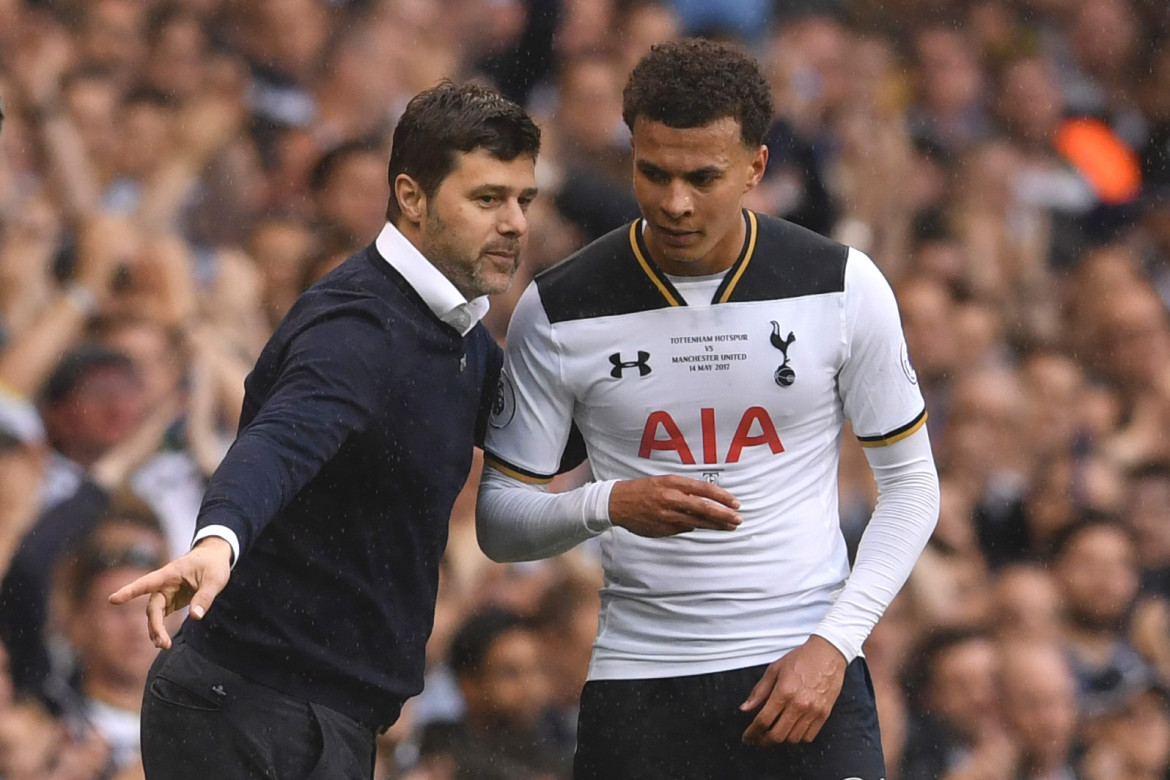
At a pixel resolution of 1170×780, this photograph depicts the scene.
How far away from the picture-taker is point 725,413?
11.2 ft

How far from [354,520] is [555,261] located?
3314 mm

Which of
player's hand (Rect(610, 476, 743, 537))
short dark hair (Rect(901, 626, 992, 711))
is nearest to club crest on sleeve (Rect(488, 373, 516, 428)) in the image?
player's hand (Rect(610, 476, 743, 537))

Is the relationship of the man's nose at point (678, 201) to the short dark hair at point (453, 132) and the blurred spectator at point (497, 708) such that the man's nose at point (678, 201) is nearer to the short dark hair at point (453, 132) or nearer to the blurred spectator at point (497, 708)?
the short dark hair at point (453, 132)

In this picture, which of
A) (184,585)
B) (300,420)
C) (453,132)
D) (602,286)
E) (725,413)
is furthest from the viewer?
(602,286)

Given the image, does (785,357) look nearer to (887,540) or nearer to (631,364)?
(631,364)

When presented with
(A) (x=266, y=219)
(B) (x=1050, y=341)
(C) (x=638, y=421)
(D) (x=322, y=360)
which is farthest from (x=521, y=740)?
(B) (x=1050, y=341)

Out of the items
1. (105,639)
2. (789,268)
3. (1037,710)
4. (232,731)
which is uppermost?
(789,268)

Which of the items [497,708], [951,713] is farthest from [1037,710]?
[497,708]

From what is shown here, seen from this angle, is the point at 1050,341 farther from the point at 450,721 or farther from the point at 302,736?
the point at 302,736

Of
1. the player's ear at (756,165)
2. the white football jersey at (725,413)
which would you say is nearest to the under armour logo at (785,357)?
the white football jersey at (725,413)

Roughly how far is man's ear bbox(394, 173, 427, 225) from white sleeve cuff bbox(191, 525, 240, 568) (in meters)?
0.89

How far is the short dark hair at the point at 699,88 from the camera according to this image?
330 centimetres

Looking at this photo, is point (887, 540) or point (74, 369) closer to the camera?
point (887, 540)

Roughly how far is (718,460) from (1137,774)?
4.09m
